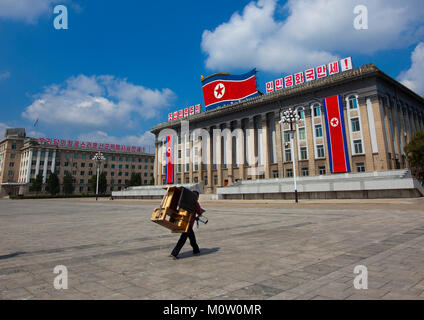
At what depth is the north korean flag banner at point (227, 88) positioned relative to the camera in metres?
50.2

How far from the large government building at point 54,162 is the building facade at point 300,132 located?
3819cm

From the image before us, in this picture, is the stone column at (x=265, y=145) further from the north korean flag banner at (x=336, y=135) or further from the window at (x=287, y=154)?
the north korean flag banner at (x=336, y=135)

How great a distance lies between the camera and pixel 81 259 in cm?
565

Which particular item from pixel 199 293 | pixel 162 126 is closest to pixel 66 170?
pixel 162 126

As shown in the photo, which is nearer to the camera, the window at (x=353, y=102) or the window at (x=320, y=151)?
the window at (x=353, y=102)

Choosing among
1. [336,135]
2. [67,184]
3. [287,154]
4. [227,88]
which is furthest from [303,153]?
[67,184]

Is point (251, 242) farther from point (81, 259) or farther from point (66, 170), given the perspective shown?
point (66, 170)

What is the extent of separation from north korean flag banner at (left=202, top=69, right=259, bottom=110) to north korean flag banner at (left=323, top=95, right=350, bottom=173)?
1487cm

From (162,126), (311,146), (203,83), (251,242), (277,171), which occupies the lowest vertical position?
(251,242)

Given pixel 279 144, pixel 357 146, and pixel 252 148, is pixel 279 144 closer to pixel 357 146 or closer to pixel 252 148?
pixel 252 148

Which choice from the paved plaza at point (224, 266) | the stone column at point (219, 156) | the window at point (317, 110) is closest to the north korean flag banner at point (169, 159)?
the stone column at point (219, 156)

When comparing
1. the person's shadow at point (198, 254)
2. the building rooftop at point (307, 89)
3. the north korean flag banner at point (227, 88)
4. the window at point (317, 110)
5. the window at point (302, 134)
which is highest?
the north korean flag banner at point (227, 88)

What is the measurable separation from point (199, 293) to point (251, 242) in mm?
3936

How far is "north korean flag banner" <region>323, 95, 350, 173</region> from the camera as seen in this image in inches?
1471
